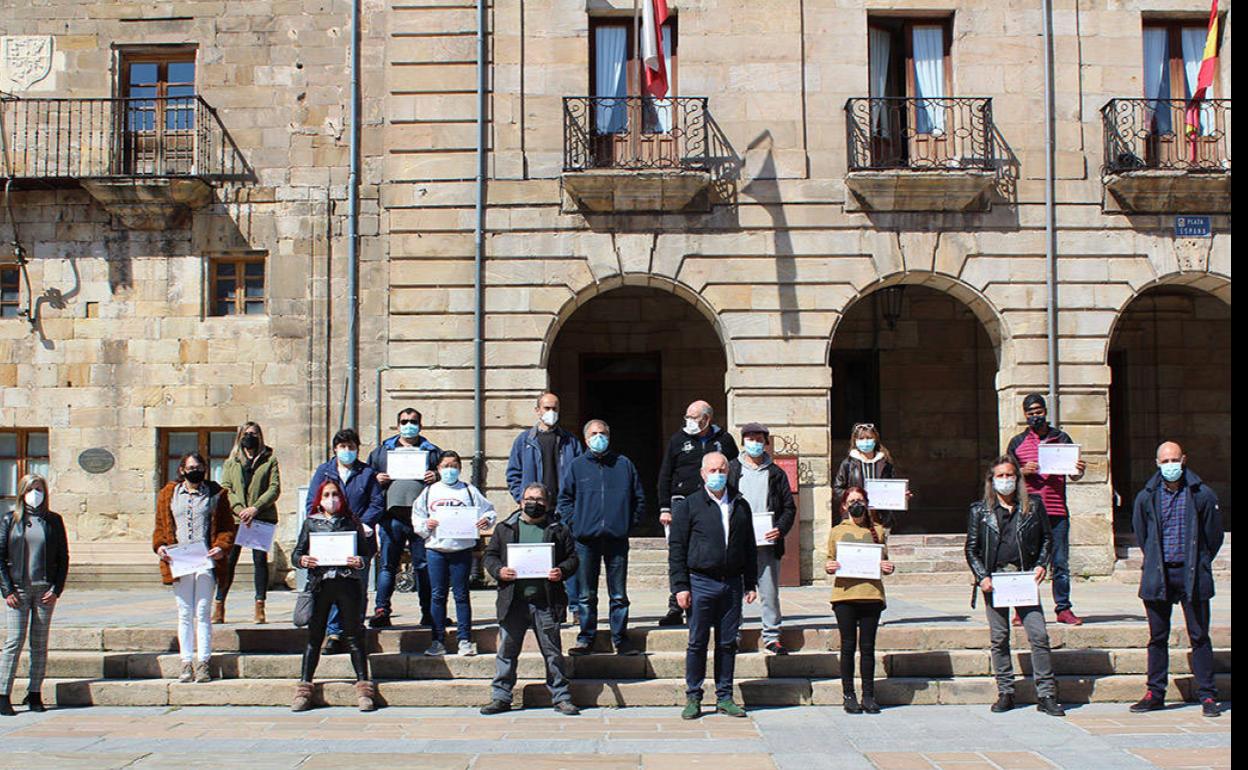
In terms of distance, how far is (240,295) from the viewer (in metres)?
16.7

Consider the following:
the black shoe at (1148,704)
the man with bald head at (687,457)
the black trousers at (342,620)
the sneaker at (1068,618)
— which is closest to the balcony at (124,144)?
the black trousers at (342,620)

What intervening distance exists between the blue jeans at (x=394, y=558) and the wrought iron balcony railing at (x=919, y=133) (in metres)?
7.99

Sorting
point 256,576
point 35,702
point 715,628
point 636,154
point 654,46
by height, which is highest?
point 654,46

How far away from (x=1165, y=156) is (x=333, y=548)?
12.4m

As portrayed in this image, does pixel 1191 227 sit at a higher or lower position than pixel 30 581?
higher

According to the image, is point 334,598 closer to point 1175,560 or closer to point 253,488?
point 253,488

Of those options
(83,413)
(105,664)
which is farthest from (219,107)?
(105,664)

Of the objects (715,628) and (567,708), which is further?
(567,708)

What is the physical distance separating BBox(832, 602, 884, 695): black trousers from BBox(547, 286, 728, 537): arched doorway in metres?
9.16

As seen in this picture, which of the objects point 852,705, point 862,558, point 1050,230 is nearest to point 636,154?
point 1050,230

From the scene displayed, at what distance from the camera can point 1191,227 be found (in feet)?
53.4

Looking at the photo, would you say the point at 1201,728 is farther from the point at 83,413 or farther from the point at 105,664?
the point at 83,413

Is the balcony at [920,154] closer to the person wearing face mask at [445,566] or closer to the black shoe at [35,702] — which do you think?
the person wearing face mask at [445,566]

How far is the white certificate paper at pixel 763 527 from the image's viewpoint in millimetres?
10328
